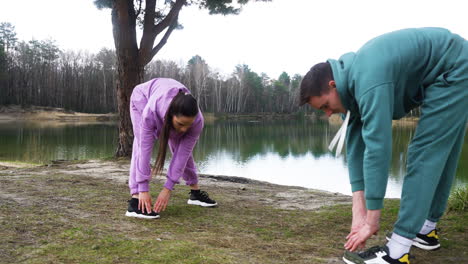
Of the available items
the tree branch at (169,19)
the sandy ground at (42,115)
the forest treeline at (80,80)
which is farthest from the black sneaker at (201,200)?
the forest treeline at (80,80)

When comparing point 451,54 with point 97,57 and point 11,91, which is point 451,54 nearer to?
point 11,91

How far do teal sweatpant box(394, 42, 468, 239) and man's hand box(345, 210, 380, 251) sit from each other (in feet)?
0.49

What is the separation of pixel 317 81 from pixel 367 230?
73 centimetres

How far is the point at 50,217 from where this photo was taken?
110 inches

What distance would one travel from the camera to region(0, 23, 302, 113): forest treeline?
50.9 meters

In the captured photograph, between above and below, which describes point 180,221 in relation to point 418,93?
below

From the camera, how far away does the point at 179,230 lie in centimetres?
266

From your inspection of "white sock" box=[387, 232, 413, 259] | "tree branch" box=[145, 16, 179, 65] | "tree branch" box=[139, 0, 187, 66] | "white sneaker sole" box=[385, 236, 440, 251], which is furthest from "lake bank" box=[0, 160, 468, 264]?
"tree branch" box=[145, 16, 179, 65]

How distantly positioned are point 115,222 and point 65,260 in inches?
31.9

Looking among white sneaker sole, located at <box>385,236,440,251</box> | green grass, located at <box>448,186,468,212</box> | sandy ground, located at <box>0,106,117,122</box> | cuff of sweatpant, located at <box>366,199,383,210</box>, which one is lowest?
sandy ground, located at <box>0,106,117,122</box>

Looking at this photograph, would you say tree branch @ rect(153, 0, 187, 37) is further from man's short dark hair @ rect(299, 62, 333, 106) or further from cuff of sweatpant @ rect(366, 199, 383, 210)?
cuff of sweatpant @ rect(366, 199, 383, 210)

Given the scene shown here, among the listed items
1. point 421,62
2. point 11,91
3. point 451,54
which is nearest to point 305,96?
point 421,62

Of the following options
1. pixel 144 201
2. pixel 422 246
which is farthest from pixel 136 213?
pixel 422 246

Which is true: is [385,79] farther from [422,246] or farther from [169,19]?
[169,19]
